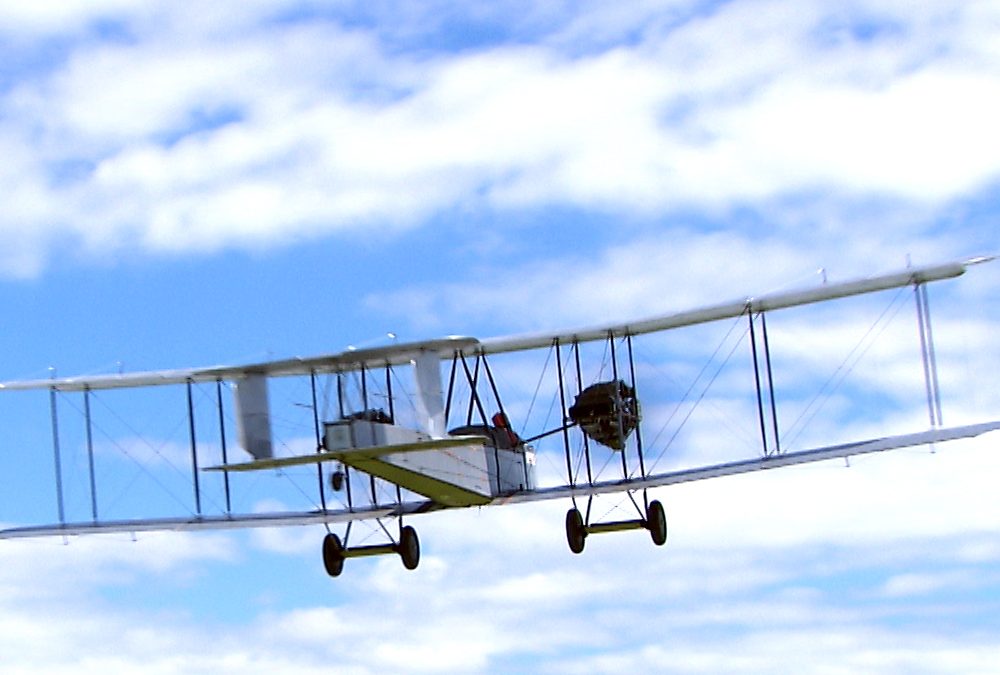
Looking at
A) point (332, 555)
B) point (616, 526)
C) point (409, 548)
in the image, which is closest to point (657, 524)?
point (616, 526)

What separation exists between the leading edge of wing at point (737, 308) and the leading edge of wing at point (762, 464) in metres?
2.35

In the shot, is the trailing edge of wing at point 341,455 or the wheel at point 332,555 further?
the wheel at point 332,555

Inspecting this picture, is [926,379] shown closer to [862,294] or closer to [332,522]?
[862,294]

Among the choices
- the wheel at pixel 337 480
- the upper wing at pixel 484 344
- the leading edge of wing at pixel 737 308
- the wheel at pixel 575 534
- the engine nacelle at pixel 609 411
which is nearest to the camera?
the upper wing at pixel 484 344

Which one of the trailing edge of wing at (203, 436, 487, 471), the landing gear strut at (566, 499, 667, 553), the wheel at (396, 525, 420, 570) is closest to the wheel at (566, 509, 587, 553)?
the landing gear strut at (566, 499, 667, 553)

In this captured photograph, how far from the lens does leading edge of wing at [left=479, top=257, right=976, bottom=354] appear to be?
3334cm

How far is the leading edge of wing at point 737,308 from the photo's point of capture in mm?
33344

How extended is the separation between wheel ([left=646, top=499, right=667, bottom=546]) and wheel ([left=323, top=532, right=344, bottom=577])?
485 centimetres

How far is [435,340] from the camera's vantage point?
31.0m

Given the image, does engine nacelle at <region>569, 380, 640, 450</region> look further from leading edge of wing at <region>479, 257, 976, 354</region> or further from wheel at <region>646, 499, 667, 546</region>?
wheel at <region>646, 499, 667, 546</region>

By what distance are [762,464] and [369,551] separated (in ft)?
20.7

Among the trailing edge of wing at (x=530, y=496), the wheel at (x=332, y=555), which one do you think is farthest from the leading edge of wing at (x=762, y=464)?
the wheel at (x=332, y=555)

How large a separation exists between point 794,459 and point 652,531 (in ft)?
8.68

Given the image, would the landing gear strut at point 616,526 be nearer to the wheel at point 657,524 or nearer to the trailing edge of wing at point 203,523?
the wheel at point 657,524
